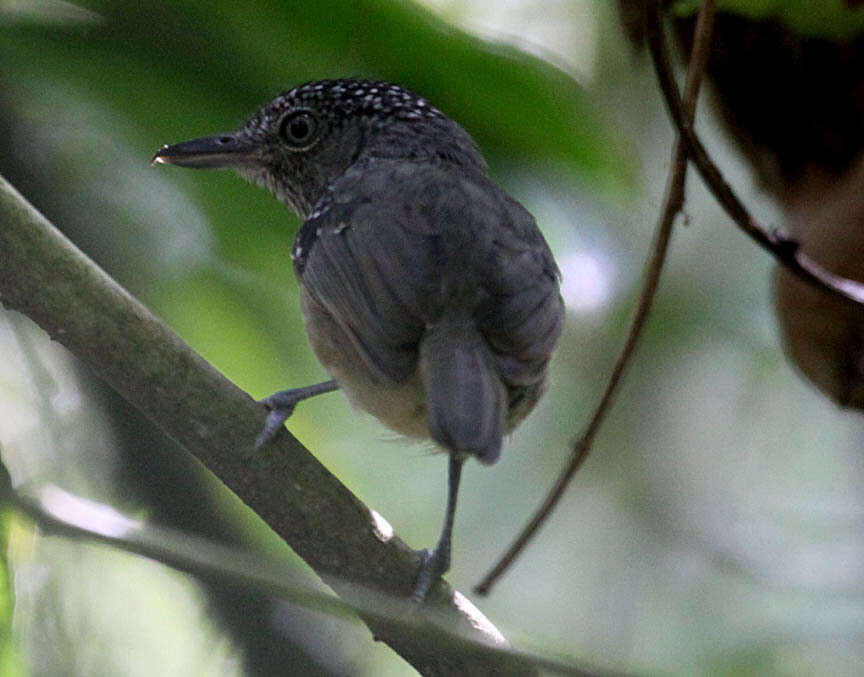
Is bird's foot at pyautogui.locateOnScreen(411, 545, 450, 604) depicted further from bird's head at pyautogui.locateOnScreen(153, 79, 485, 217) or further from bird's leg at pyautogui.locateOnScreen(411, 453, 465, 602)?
bird's head at pyautogui.locateOnScreen(153, 79, 485, 217)

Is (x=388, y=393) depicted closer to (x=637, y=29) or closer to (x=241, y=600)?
(x=241, y=600)

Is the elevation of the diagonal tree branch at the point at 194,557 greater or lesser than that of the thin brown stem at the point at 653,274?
lesser

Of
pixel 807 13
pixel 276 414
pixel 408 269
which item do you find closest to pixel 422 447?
pixel 408 269

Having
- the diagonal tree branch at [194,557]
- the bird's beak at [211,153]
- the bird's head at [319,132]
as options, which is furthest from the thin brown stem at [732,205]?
the diagonal tree branch at [194,557]

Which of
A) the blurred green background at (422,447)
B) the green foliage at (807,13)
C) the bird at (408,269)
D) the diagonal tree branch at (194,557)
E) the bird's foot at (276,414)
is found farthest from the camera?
the green foliage at (807,13)

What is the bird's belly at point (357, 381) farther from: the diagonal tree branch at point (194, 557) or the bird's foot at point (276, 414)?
the diagonal tree branch at point (194, 557)

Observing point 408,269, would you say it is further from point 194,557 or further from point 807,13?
point 807,13

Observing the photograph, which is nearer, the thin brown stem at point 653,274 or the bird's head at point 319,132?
the thin brown stem at point 653,274
